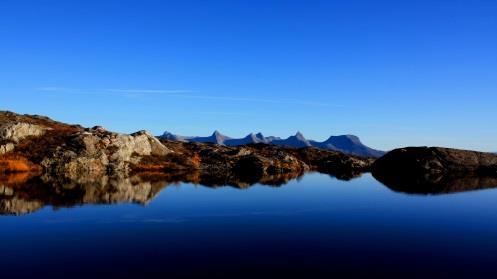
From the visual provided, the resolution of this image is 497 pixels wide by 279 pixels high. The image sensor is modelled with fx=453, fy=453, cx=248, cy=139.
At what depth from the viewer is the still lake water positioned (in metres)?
26.7

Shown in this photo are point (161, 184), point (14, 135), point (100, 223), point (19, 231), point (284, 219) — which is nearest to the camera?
→ point (19, 231)

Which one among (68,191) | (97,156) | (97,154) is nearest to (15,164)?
(97,156)

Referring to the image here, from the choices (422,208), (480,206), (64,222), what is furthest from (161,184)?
(480,206)

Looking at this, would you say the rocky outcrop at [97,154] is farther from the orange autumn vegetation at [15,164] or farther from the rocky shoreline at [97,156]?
the orange autumn vegetation at [15,164]

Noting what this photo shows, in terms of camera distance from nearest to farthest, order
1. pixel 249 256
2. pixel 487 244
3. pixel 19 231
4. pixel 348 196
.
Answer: pixel 249 256 → pixel 487 244 → pixel 19 231 → pixel 348 196

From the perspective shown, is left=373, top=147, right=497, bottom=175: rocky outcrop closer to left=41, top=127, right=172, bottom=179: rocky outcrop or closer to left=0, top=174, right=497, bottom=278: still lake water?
left=41, top=127, right=172, bottom=179: rocky outcrop

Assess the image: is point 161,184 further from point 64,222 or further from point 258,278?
point 258,278

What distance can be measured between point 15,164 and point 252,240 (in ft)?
257

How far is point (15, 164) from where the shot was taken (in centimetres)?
9581

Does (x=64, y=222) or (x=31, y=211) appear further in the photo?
(x=31, y=211)

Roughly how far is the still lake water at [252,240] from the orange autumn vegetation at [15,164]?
4987 cm

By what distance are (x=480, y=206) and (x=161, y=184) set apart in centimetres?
5002

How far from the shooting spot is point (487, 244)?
114 ft

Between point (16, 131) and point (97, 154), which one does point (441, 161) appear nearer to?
point (97, 154)
